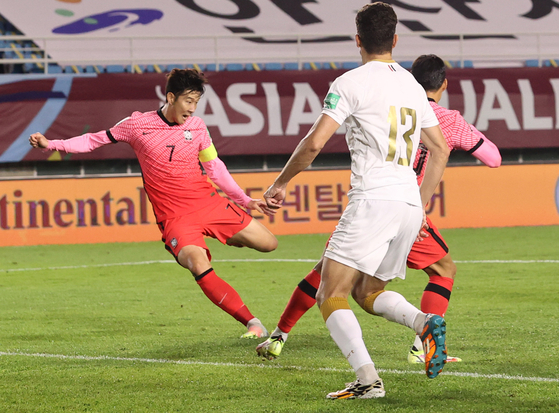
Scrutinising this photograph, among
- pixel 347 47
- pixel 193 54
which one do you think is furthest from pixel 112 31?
pixel 347 47

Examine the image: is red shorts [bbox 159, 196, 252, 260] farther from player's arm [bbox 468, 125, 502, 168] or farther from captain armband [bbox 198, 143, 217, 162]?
player's arm [bbox 468, 125, 502, 168]

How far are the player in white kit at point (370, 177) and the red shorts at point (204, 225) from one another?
2.05 meters

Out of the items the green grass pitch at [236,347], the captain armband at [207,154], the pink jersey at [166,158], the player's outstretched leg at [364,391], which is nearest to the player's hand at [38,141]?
the pink jersey at [166,158]

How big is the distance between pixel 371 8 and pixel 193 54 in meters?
16.7

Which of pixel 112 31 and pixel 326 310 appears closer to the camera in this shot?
pixel 326 310

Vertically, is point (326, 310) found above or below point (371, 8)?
below

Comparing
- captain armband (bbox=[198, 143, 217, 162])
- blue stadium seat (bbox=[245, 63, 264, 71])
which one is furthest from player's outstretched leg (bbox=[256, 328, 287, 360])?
blue stadium seat (bbox=[245, 63, 264, 71])

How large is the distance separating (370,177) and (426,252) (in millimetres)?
1405

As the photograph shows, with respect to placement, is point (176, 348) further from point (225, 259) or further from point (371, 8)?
point (225, 259)

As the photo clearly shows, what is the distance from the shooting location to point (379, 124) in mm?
3988

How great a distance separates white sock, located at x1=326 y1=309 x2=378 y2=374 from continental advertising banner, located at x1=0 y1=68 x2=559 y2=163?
489 inches

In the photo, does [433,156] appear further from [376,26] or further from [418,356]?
[418,356]

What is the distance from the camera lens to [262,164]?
1681 cm

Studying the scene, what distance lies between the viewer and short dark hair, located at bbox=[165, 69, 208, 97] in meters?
5.98
